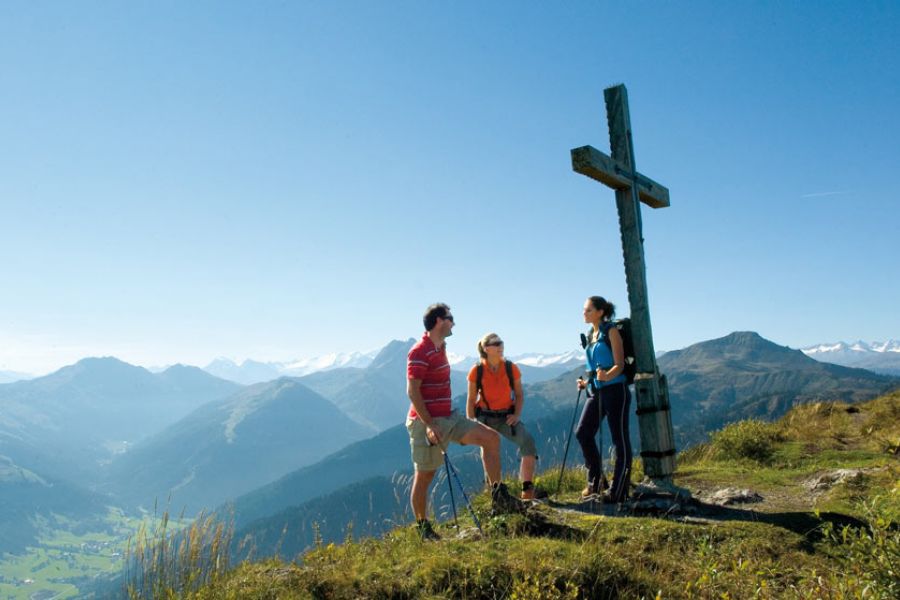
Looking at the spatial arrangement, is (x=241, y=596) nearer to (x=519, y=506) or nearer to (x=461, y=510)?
(x=519, y=506)

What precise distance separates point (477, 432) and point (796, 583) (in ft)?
11.3

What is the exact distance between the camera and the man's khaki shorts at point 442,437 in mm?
6984

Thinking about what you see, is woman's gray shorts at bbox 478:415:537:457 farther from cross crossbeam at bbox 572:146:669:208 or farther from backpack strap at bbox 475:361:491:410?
cross crossbeam at bbox 572:146:669:208

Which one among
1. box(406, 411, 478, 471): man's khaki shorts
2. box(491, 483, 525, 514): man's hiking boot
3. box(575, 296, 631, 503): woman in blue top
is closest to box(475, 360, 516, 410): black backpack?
box(575, 296, 631, 503): woman in blue top

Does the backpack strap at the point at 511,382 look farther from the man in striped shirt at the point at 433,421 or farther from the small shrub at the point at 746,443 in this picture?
the small shrub at the point at 746,443

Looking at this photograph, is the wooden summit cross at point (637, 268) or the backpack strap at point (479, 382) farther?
the backpack strap at point (479, 382)

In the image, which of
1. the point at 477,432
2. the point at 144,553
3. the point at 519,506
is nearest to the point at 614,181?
the point at 477,432

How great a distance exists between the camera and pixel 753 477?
9.62 meters

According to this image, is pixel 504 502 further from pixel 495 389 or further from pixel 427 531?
pixel 495 389

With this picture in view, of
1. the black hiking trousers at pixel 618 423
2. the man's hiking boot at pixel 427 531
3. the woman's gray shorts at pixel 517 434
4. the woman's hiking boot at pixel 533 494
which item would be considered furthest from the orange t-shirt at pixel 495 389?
the man's hiking boot at pixel 427 531

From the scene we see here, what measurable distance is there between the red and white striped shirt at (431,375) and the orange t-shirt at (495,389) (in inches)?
60.2

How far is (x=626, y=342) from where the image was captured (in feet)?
26.2

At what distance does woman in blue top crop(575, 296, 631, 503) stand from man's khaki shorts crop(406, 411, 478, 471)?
6.07 feet

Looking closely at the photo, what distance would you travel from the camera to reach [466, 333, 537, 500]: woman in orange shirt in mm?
8523
